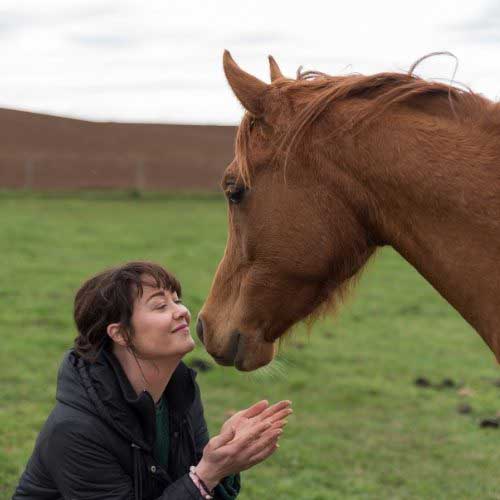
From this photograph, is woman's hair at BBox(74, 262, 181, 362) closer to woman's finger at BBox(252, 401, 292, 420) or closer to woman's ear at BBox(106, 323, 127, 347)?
woman's ear at BBox(106, 323, 127, 347)

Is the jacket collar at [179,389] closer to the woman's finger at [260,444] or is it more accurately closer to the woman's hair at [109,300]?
the woman's hair at [109,300]

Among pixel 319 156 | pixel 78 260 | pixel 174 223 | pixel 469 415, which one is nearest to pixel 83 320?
pixel 319 156

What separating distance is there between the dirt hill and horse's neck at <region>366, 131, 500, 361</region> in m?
19.7

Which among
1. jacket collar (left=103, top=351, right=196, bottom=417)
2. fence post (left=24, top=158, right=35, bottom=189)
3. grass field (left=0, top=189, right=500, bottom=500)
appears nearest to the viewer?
jacket collar (left=103, top=351, right=196, bottom=417)

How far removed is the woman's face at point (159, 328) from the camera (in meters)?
3.10

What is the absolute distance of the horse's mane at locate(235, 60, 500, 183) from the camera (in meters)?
2.64

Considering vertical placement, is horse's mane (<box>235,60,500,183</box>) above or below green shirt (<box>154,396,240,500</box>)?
above

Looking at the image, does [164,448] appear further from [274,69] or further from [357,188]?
[274,69]

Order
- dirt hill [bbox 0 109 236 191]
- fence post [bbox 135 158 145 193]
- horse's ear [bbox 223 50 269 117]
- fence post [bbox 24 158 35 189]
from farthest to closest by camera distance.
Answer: fence post [bbox 135 158 145 193], dirt hill [bbox 0 109 236 191], fence post [bbox 24 158 35 189], horse's ear [bbox 223 50 269 117]

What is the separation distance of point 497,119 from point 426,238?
1.29ft

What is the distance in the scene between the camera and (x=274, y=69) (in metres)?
3.19

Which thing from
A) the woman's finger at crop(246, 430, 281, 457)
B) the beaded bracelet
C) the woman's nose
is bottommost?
the beaded bracelet

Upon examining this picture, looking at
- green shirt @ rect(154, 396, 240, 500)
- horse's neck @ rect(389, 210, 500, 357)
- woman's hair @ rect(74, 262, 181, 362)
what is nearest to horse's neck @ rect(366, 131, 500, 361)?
horse's neck @ rect(389, 210, 500, 357)

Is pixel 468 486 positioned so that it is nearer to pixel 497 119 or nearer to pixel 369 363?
pixel 369 363
